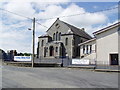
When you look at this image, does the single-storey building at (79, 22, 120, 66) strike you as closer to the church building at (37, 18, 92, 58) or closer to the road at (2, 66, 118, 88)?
the road at (2, 66, 118, 88)

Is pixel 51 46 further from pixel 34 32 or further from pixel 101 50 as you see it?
pixel 101 50

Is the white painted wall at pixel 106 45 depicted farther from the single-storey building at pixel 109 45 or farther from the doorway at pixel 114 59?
the doorway at pixel 114 59

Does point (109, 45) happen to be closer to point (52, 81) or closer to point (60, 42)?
point (52, 81)

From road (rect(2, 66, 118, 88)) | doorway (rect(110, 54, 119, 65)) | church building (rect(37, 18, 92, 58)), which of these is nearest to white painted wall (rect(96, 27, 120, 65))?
doorway (rect(110, 54, 119, 65))

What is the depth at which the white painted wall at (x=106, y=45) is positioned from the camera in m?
28.5

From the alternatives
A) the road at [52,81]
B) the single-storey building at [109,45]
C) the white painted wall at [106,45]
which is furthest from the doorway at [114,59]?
the road at [52,81]

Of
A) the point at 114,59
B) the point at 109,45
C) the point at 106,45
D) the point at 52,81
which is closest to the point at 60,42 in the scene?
the point at 106,45

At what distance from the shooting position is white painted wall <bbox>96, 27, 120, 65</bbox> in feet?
93.7

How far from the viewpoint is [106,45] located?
95.8 ft

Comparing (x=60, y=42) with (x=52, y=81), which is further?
(x=60, y=42)

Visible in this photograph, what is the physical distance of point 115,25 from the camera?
28953 mm

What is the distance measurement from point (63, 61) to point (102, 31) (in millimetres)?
11034

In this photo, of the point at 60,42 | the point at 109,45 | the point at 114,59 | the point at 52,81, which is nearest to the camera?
the point at 52,81

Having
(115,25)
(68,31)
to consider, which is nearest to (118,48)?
(115,25)
